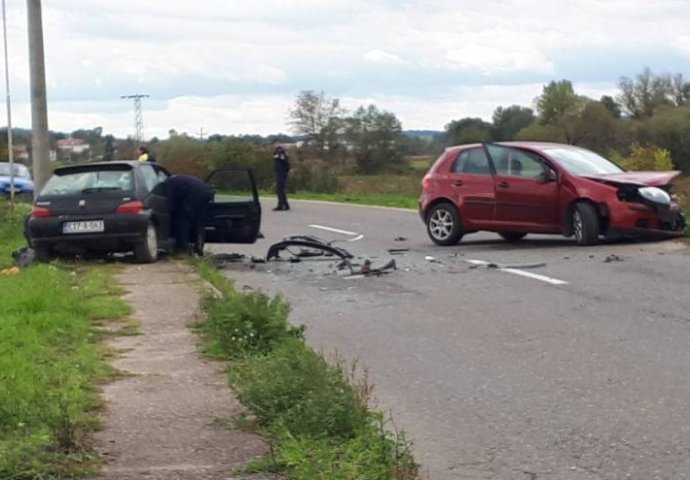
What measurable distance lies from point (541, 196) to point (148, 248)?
18.9 ft

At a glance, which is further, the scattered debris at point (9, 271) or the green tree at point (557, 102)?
the green tree at point (557, 102)

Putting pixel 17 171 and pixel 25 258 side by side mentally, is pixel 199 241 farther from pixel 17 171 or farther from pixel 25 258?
pixel 17 171

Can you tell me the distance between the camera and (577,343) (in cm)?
1068

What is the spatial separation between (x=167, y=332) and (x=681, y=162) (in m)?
41.4

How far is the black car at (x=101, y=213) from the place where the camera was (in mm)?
17141

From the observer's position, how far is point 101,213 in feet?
56.4

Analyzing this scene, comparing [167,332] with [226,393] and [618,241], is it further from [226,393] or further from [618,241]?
[618,241]

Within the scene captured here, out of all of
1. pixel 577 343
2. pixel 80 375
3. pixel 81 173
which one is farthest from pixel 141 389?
pixel 81 173

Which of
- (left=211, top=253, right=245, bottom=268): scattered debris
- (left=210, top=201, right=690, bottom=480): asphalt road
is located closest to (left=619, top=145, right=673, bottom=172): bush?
(left=210, top=201, right=690, bottom=480): asphalt road

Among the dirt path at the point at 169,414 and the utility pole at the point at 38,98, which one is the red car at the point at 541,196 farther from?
the dirt path at the point at 169,414

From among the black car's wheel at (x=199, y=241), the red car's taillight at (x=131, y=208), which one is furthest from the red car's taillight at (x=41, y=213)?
the black car's wheel at (x=199, y=241)

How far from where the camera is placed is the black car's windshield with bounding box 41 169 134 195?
1748 centimetres

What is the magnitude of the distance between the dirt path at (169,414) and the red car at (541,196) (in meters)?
8.75

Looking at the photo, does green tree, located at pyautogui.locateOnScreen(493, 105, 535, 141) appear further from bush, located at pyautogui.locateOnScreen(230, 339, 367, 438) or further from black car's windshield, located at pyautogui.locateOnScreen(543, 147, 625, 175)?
Answer: bush, located at pyautogui.locateOnScreen(230, 339, 367, 438)
